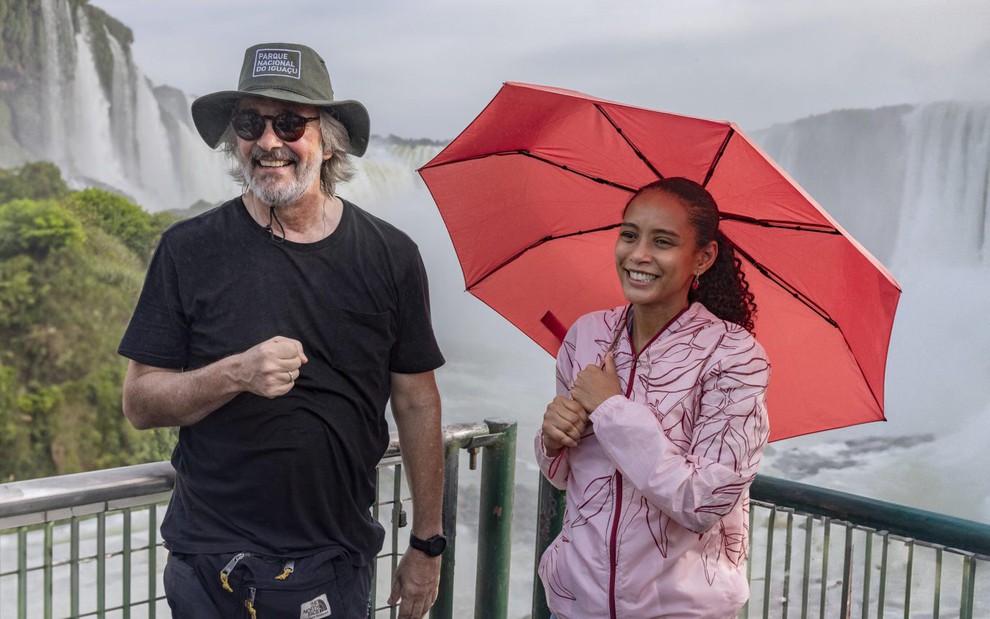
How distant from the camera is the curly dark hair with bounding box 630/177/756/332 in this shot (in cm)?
187

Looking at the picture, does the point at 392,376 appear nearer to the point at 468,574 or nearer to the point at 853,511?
the point at 853,511

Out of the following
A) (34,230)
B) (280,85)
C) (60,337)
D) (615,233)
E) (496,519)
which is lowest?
(60,337)

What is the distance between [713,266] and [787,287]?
0.22 m

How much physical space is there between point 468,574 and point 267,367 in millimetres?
30935

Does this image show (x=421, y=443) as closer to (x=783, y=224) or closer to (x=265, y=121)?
(x=265, y=121)

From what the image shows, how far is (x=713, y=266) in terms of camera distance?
1.96m

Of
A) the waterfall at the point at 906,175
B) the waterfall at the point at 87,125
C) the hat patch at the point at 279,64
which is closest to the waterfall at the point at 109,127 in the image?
the waterfall at the point at 87,125

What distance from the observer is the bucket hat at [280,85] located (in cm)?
205

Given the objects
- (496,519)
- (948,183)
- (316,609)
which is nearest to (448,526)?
(496,519)

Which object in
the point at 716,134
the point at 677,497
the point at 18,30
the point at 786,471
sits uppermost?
the point at 18,30

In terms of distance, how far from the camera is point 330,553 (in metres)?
1.99

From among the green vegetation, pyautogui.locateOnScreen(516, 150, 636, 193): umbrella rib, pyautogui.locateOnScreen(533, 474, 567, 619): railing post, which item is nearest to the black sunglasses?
pyautogui.locateOnScreen(516, 150, 636, 193): umbrella rib

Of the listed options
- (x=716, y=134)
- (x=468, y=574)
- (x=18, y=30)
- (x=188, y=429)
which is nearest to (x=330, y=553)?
(x=188, y=429)

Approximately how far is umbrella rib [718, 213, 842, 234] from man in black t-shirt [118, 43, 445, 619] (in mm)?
711
